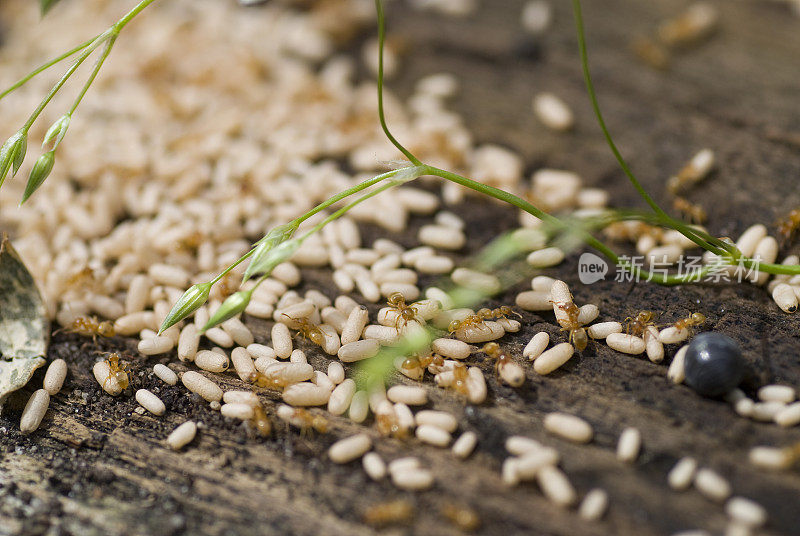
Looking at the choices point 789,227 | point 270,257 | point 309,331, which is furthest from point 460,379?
point 789,227

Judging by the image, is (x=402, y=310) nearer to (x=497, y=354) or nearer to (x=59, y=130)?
(x=497, y=354)

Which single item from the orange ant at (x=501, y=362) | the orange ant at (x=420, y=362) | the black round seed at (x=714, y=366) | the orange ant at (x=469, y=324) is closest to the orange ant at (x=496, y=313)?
the orange ant at (x=469, y=324)

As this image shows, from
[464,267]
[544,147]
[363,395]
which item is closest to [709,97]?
[544,147]

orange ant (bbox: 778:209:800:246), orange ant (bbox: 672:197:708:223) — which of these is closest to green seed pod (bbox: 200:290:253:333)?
orange ant (bbox: 672:197:708:223)

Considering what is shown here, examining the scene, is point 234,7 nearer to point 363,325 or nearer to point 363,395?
point 363,325

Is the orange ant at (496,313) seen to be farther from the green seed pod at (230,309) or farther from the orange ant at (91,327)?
the orange ant at (91,327)

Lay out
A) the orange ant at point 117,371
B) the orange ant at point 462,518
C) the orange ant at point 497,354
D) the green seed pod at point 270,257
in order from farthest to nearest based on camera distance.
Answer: the orange ant at point 117,371
the orange ant at point 497,354
the green seed pod at point 270,257
the orange ant at point 462,518
